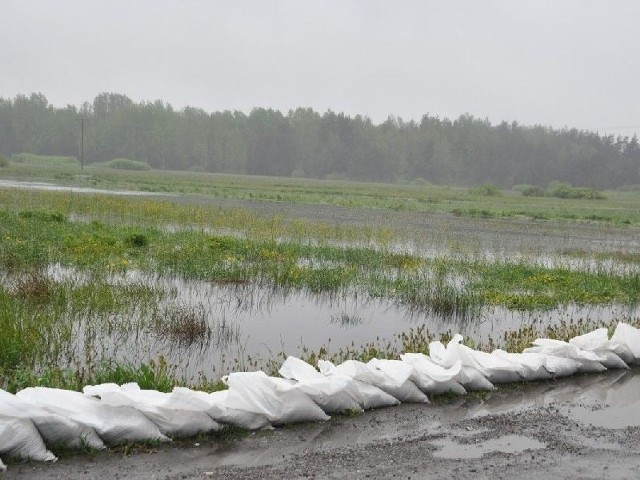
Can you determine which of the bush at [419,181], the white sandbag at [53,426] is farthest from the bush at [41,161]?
the white sandbag at [53,426]

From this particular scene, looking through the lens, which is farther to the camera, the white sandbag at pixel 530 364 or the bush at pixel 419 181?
the bush at pixel 419 181

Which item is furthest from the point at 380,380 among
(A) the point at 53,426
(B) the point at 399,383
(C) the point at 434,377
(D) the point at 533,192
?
(D) the point at 533,192

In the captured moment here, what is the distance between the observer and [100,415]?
5246mm

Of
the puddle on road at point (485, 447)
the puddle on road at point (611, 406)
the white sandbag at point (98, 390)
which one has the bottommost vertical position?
the puddle on road at point (611, 406)

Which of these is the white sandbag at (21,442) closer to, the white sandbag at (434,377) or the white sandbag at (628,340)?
the white sandbag at (434,377)

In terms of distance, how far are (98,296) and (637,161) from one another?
12690 cm

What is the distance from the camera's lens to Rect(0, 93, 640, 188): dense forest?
116 meters

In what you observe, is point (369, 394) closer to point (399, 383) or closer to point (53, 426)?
point (399, 383)

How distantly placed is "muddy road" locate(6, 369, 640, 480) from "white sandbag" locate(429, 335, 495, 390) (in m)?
0.15

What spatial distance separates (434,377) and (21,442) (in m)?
3.75

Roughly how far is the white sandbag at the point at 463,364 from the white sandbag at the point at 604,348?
1.77m

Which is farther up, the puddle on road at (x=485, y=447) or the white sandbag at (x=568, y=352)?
the white sandbag at (x=568, y=352)

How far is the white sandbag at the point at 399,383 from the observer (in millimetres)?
6648

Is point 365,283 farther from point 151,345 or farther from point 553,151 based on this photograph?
point 553,151
